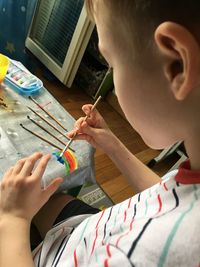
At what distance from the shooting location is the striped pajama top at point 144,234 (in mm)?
367

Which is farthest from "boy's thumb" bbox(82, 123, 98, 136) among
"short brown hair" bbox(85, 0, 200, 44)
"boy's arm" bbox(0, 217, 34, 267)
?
"short brown hair" bbox(85, 0, 200, 44)

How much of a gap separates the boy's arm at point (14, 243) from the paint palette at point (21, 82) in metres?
0.44

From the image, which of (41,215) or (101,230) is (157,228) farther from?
(41,215)

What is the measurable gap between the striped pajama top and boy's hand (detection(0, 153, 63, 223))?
99 mm

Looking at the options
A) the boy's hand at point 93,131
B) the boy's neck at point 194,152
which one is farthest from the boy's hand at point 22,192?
the boy's neck at point 194,152

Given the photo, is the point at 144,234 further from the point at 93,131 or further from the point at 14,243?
the point at 93,131

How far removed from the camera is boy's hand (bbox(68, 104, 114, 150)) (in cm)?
72

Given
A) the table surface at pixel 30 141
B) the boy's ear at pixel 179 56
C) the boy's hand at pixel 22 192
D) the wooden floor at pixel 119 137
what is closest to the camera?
the boy's ear at pixel 179 56

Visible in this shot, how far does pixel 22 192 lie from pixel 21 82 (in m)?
0.43

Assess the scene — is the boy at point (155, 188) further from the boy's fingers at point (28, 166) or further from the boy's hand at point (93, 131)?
the boy's hand at point (93, 131)

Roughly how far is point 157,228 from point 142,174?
0.32 metres

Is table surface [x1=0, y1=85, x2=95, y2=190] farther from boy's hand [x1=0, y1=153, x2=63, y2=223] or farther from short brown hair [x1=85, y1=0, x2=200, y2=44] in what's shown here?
short brown hair [x1=85, y1=0, x2=200, y2=44]

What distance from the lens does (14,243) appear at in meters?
0.49

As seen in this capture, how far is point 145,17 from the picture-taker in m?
0.31
